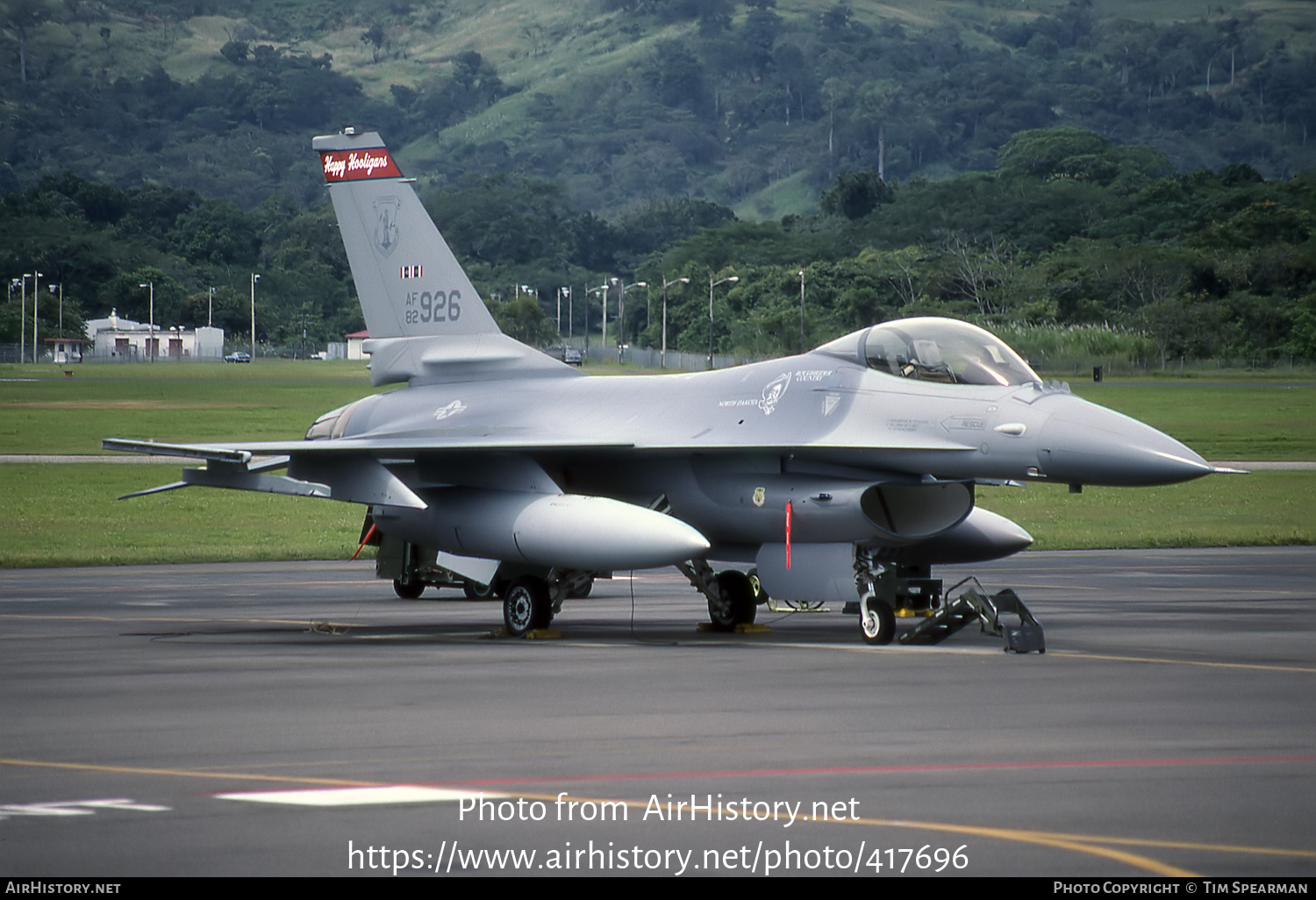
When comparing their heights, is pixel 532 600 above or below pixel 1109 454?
below

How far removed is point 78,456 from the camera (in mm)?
49188

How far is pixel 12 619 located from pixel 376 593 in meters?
4.95

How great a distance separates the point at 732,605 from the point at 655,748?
23.7 feet

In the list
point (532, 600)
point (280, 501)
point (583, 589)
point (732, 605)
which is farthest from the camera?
point (280, 501)

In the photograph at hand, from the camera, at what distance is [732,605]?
17203 mm

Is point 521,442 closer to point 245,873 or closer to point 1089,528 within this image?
point 245,873

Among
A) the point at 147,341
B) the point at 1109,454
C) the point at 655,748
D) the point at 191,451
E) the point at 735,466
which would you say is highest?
the point at 147,341

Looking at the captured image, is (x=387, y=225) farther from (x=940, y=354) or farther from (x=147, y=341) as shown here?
(x=147, y=341)

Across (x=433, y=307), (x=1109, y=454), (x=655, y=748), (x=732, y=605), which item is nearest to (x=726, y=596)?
(x=732, y=605)

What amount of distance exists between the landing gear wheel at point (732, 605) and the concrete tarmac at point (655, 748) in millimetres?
361

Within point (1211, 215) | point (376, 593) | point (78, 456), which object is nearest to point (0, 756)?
point (376, 593)

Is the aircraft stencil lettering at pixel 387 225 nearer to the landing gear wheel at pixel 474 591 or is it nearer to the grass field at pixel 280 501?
the landing gear wheel at pixel 474 591

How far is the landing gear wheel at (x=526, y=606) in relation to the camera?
55.9 ft

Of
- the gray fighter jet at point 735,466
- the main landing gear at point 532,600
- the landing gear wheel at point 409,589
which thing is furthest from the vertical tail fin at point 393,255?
the main landing gear at point 532,600
